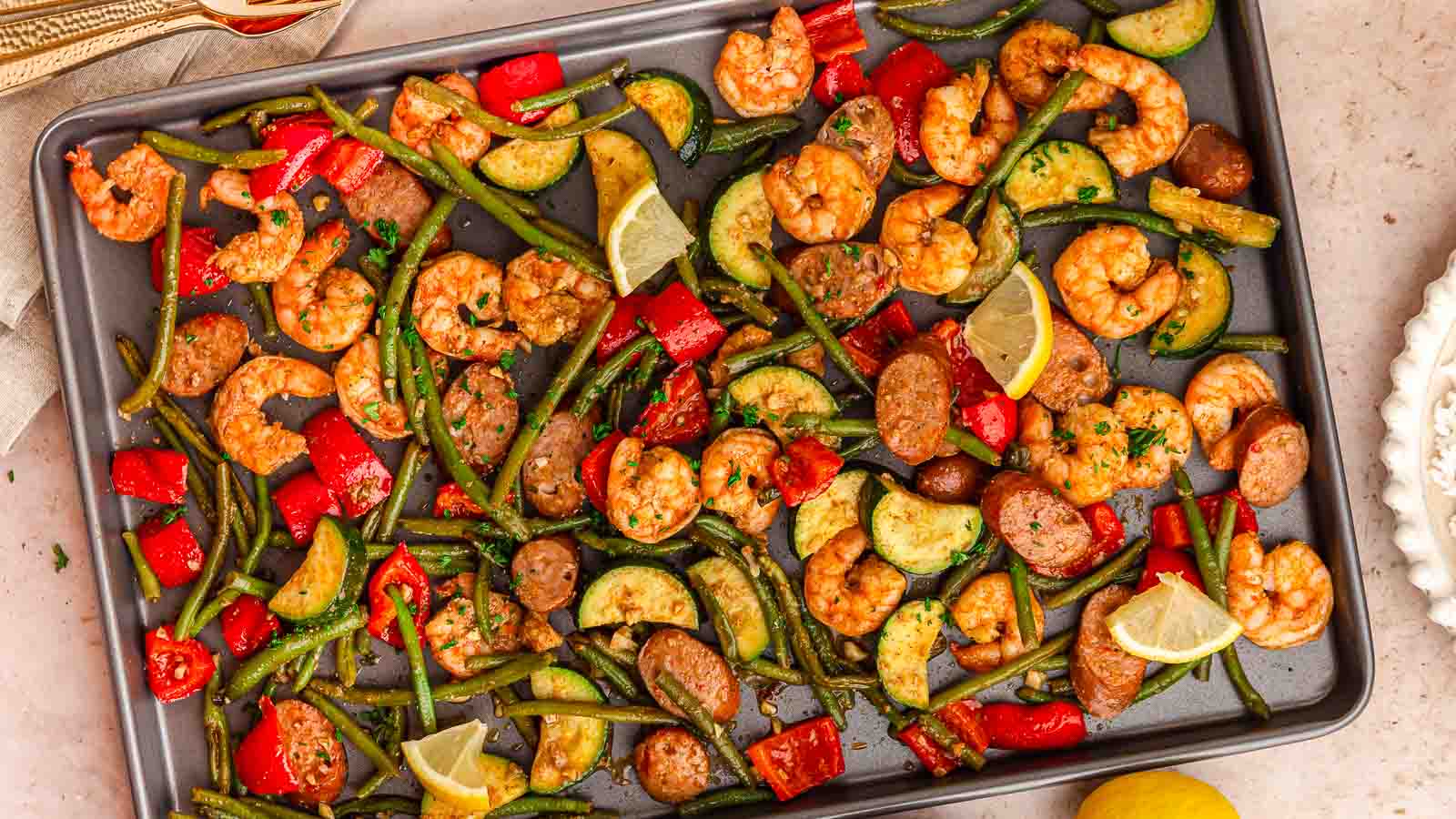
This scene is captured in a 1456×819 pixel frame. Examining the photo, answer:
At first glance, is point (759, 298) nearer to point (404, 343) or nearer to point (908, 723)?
point (404, 343)

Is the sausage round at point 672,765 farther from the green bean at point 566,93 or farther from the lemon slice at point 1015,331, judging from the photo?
the green bean at point 566,93

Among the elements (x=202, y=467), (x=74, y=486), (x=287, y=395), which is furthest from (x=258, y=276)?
(x=74, y=486)

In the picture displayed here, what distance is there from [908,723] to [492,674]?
1.63 metres

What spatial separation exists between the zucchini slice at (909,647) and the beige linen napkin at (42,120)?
3.21 m

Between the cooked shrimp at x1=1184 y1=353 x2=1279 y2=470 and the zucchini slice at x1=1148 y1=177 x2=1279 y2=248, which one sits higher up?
the zucchini slice at x1=1148 y1=177 x2=1279 y2=248

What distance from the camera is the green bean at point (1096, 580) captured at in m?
4.54

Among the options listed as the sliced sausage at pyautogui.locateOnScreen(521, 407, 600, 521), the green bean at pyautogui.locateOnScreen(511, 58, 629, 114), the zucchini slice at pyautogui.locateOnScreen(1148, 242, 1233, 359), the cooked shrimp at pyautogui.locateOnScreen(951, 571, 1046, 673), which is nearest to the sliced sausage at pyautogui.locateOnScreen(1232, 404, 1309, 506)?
the zucchini slice at pyautogui.locateOnScreen(1148, 242, 1233, 359)

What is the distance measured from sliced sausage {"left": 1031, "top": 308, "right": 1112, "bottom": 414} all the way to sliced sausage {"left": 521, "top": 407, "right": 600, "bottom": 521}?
1743mm

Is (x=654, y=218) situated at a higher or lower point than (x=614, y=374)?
higher

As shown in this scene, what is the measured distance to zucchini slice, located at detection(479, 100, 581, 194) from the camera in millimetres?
4434

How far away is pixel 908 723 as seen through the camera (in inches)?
180

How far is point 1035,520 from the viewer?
434 centimetres

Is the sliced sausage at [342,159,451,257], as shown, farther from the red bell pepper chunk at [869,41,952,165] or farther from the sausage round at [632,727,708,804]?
the sausage round at [632,727,708,804]

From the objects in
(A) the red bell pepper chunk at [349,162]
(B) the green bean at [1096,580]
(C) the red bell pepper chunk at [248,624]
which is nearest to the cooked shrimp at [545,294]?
(A) the red bell pepper chunk at [349,162]
